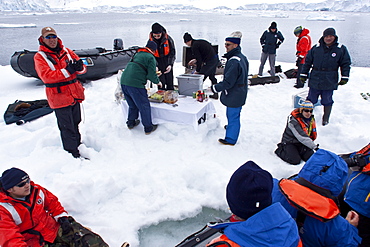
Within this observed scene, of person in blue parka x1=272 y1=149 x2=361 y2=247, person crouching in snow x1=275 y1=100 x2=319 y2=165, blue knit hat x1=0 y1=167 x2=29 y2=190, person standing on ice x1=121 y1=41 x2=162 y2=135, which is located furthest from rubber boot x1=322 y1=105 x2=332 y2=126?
blue knit hat x1=0 y1=167 x2=29 y2=190

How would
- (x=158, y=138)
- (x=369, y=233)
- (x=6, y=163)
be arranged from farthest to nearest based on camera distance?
(x=158, y=138) → (x=6, y=163) → (x=369, y=233)

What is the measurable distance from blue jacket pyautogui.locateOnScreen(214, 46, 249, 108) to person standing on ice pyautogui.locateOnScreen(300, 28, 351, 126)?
1340mm

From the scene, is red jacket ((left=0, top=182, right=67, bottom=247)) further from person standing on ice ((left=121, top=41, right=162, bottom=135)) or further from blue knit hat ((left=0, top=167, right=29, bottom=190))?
person standing on ice ((left=121, top=41, right=162, bottom=135))

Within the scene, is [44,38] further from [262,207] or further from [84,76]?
[84,76]

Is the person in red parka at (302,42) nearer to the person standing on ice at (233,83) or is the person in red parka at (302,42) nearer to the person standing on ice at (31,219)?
the person standing on ice at (233,83)

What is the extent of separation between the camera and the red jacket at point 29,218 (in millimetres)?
1573

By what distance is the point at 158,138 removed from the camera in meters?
3.57

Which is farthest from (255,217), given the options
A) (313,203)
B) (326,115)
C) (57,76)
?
(326,115)

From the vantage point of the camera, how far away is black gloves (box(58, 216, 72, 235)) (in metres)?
1.87

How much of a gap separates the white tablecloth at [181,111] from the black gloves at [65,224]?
1.99m

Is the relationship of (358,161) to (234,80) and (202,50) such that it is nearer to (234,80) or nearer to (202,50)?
(234,80)

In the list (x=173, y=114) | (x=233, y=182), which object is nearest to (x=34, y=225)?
(x=233, y=182)

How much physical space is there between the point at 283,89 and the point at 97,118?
426cm

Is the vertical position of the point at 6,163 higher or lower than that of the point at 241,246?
lower
